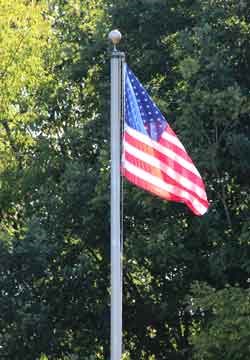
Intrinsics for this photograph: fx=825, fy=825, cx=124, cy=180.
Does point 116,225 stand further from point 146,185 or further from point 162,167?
point 162,167

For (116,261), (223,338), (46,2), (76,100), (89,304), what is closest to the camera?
(116,261)

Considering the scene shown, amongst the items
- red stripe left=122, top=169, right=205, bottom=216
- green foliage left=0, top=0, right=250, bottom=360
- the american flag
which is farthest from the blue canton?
green foliage left=0, top=0, right=250, bottom=360

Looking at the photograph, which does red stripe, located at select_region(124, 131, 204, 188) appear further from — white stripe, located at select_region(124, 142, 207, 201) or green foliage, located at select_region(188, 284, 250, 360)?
green foliage, located at select_region(188, 284, 250, 360)

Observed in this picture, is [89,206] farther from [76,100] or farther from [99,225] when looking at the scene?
[76,100]

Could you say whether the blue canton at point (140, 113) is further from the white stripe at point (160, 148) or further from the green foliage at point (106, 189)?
the green foliage at point (106, 189)

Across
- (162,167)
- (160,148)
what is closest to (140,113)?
(160,148)

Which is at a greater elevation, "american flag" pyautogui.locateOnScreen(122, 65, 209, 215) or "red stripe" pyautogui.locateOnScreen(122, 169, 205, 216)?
"american flag" pyautogui.locateOnScreen(122, 65, 209, 215)

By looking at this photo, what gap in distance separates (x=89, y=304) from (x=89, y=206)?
1.77m

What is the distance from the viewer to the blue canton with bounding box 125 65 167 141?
750 centimetres

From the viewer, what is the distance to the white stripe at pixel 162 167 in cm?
738

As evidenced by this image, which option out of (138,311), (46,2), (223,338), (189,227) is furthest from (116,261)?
(46,2)

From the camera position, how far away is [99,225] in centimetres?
1388

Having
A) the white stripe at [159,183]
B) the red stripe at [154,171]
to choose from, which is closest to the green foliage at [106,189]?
the white stripe at [159,183]

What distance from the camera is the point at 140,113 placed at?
7.60 meters
